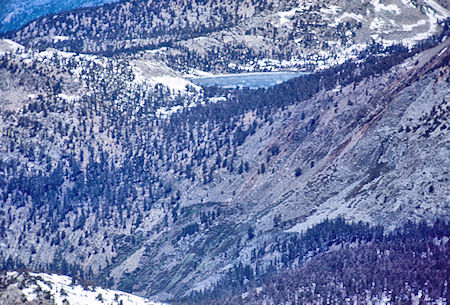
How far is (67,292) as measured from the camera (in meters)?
130

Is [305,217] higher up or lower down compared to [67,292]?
lower down

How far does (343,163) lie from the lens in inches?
6663

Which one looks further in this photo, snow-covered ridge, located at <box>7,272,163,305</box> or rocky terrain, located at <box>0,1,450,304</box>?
rocky terrain, located at <box>0,1,450,304</box>

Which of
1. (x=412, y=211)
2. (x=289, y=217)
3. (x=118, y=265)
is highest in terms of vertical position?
(x=412, y=211)

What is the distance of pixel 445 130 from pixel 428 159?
6.20 metres

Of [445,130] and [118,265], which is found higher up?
[445,130]

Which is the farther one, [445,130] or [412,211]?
[445,130]

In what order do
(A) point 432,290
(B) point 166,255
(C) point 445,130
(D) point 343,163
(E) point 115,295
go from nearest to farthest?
(A) point 432,290, (E) point 115,295, (C) point 445,130, (D) point 343,163, (B) point 166,255

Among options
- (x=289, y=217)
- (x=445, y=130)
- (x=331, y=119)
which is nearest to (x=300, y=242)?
(x=289, y=217)

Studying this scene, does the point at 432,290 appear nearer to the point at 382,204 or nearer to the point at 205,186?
the point at 382,204

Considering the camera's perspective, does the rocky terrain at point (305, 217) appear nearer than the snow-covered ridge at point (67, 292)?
No

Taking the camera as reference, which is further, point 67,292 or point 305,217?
point 305,217

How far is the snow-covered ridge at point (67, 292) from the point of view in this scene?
417 feet

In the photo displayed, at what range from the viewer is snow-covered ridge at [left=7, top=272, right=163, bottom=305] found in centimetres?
12700
